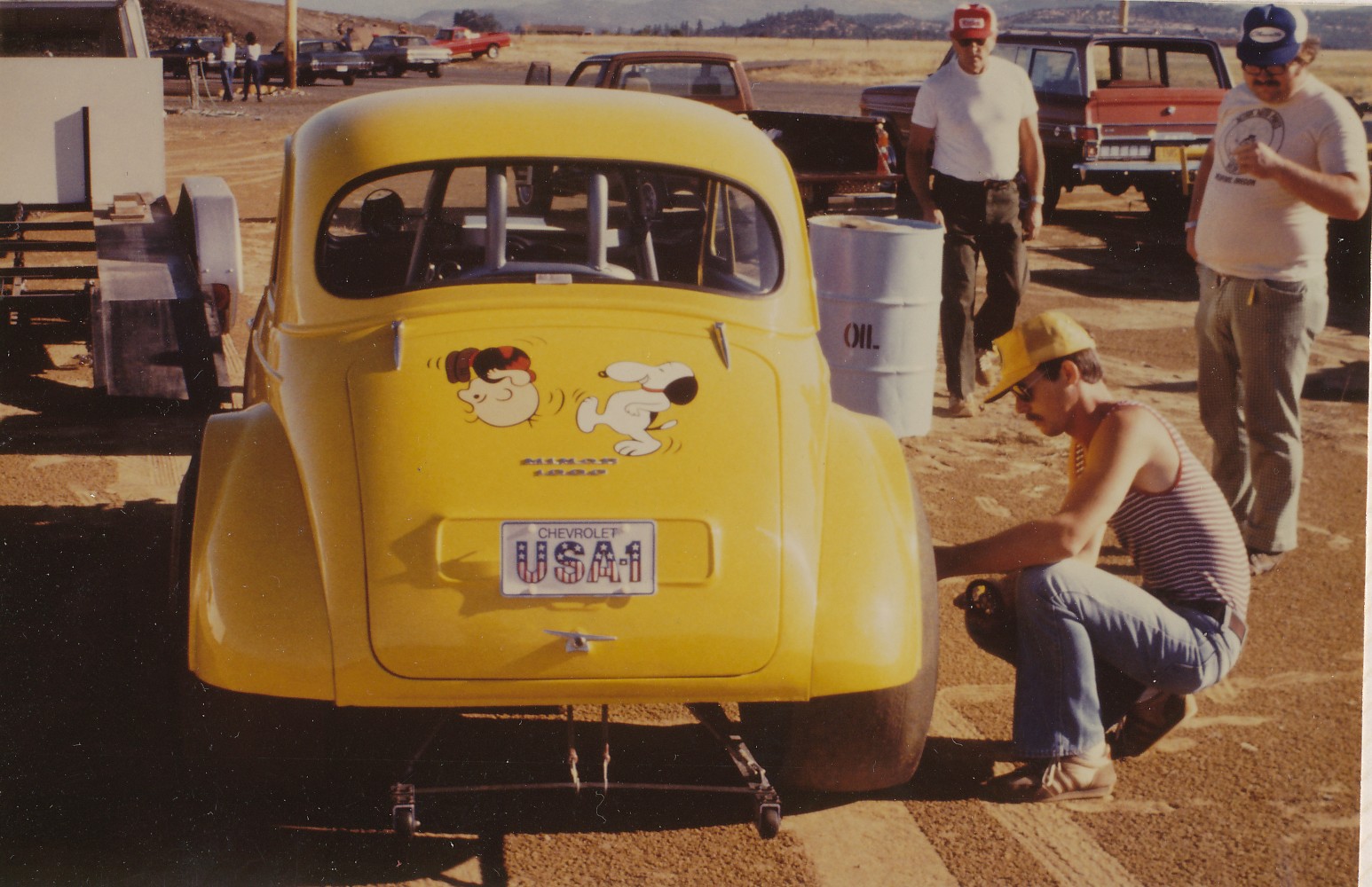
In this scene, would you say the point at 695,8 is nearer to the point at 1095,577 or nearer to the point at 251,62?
the point at 1095,577

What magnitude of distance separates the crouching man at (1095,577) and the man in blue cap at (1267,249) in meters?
1.56

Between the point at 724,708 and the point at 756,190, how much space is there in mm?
1550

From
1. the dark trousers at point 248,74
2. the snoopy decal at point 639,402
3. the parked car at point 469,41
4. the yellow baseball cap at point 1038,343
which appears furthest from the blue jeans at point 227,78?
the yellow baseball cap at point 1038,343

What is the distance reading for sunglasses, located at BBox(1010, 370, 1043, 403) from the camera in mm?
3615

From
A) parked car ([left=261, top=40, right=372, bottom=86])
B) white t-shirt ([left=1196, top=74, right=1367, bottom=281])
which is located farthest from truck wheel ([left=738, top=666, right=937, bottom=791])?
parked car ([left=261, top=40, right=372, bottom=86])

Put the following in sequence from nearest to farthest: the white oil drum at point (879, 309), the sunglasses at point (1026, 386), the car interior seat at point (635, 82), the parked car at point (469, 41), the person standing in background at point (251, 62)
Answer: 1. the sunglasses at point (1026, 386)
2. the white oil drum at point (879, 309)
3. the car interior seat at point (635, 82)
4. the person standing in background at point (251, 62)
5. the parked car at point (469, 41)

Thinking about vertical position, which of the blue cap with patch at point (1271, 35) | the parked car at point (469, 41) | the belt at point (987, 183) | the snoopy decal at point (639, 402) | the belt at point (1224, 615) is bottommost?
the belt at point (1224, 615)

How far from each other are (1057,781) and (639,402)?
1502mm

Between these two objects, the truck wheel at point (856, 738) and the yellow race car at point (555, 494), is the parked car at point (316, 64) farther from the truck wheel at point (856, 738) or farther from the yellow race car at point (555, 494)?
the truck wheel at point (856, 738)

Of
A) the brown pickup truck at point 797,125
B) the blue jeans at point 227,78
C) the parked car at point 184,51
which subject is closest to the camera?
the brown pickup truck at point 797,125

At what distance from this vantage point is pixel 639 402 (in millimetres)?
3340

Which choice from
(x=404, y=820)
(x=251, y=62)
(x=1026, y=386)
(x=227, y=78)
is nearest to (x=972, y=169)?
(x=1026, y=386)

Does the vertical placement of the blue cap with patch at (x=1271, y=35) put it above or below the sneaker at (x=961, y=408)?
above

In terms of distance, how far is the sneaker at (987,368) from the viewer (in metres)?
7.94
